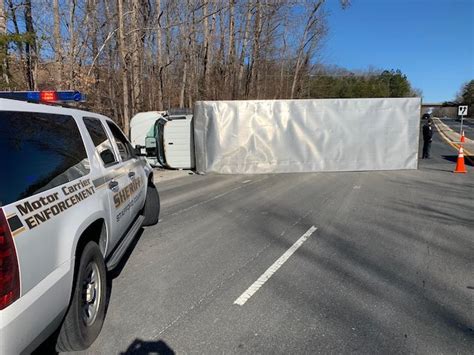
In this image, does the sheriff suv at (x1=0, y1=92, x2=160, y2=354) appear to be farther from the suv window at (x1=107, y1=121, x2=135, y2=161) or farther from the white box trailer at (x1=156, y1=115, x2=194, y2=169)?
the white box trailer at (x1=156, y1=115, x2=194, y2=169)

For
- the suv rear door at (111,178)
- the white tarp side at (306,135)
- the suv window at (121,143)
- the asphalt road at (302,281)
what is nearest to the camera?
the asphalt road at (302,281)

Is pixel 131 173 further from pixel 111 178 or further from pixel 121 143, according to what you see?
pixel 111 178

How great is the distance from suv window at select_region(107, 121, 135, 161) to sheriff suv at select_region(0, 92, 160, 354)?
790 millimetres

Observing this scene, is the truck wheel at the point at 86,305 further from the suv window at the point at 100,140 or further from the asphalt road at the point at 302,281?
the suv window at the point at 100,140

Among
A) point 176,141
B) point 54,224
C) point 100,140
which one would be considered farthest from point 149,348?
point 176,141

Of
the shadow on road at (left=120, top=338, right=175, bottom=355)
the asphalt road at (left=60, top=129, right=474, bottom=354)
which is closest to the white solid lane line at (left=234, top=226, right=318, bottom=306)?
the asphalt road at (left=60, top=129, right=474, bottom=354)

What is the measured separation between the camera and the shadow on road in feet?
9.93

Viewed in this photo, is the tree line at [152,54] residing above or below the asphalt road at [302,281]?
above

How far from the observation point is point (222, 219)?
7145 mm

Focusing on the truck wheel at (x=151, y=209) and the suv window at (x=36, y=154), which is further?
the truck wheel at (x=151, y=209)

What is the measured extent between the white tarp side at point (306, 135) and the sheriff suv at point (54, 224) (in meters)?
9.23

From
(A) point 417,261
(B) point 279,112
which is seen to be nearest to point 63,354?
(A) point 417,261

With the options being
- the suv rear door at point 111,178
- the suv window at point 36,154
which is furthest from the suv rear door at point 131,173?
the suv window at point 36,154

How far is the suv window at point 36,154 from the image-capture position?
228cm
